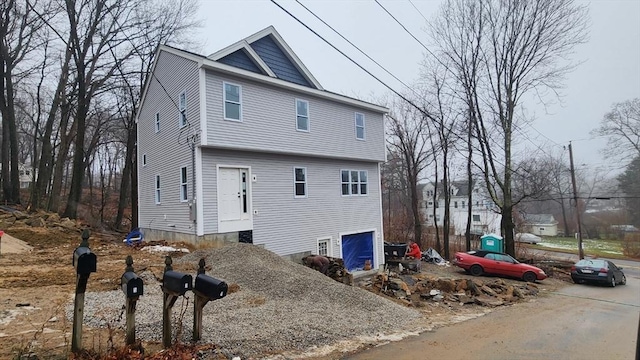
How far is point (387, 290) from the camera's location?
487 inches

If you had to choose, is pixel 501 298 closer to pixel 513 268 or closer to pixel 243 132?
pixel 513 268

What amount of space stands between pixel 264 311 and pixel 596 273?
19.5 metres

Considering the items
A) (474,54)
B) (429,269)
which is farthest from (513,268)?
(474,54)

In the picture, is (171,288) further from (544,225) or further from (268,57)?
(544,225)

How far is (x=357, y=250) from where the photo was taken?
59.4 ft

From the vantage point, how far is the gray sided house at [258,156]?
12242 millimetres

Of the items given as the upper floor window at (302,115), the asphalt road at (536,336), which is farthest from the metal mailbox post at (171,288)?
the upper floor window at (302,115)

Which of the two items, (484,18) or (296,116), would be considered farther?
(484,18)

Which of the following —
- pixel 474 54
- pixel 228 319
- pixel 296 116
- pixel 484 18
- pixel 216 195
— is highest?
pixel 484 18

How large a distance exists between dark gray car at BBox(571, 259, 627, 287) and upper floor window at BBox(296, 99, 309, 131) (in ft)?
54.1

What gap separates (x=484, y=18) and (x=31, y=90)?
31099mm

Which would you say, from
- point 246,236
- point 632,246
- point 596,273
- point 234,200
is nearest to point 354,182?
point 246,236

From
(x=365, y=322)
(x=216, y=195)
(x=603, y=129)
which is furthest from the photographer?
(x=603, y=129)

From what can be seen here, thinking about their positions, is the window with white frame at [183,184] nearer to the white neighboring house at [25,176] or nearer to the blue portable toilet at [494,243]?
the blue portable toilet at [494,243]
